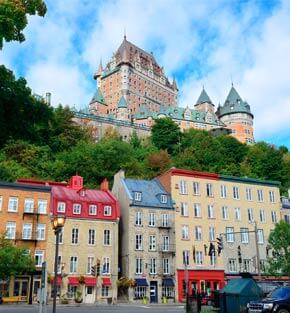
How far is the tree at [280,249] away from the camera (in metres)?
43.7

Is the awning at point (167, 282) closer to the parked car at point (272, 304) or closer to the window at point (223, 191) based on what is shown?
the window at point (223, 191)

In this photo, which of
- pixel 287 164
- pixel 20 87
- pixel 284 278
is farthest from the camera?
pixel 287 164

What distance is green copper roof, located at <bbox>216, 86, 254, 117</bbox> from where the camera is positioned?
147500 millimetres

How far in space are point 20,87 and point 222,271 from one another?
140 ft

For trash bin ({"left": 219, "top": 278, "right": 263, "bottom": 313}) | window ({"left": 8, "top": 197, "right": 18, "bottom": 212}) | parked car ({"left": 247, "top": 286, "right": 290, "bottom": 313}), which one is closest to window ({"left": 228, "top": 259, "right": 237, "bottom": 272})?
window ({"left": 8, "top": 197, "right": 18, "bottom": 212})

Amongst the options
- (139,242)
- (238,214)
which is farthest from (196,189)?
(139,242)

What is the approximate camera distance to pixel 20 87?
1083cm

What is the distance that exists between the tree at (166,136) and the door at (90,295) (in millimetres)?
63575

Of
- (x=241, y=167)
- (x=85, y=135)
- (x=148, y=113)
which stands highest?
(x=148, y=113)

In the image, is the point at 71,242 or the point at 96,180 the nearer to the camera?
the point at 71,242

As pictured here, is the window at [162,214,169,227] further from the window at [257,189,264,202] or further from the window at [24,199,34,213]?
the window at [24,199,34,213]

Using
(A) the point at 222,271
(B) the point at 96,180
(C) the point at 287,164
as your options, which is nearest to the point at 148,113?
(C) the point at 287,164

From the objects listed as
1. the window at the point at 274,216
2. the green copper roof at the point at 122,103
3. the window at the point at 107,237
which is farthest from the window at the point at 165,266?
the green copper roof at the point at 122,103

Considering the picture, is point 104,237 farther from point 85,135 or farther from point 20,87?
point 85,135
